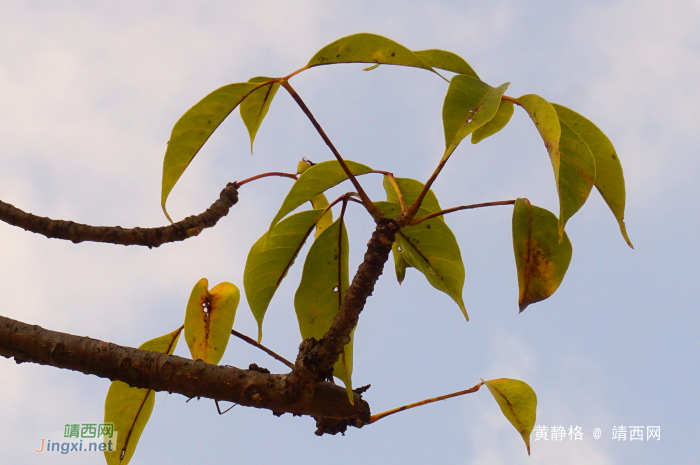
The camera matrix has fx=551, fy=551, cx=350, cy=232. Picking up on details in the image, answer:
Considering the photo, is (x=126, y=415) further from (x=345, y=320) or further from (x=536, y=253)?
(x=536, y=253)

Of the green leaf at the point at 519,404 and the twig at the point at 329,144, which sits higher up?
the twig at the point at 329,144

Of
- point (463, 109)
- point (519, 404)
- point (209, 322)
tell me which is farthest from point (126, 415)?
point (463, 109)

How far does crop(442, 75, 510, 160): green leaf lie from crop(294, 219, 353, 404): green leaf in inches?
14.4

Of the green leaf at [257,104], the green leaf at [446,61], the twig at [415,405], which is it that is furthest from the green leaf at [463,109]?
the twig at [415,405]

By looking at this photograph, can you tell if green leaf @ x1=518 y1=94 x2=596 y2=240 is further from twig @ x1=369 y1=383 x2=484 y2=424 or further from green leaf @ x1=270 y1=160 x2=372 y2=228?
twig @ x1=369 y1=383 x2=484 y2=424

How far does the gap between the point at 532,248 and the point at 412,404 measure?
16.7 inches

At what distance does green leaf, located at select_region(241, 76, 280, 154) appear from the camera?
1.07 metres

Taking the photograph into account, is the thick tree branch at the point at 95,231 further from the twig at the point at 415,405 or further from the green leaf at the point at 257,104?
the twig at the point at 415,405

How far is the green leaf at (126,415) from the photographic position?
1.26 m

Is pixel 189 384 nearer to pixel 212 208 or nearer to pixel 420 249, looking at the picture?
pixel 212 208

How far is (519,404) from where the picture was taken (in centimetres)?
114

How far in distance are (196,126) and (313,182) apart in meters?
0.24

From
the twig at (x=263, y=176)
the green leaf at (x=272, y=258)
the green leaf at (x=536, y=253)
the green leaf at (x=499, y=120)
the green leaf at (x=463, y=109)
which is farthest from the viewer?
the twig at (x=263, y=176)

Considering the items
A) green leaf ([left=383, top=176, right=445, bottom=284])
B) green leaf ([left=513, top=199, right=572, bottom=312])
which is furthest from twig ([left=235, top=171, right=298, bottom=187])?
green leaf ([left=513, top=199, right=572, bottom=312])
